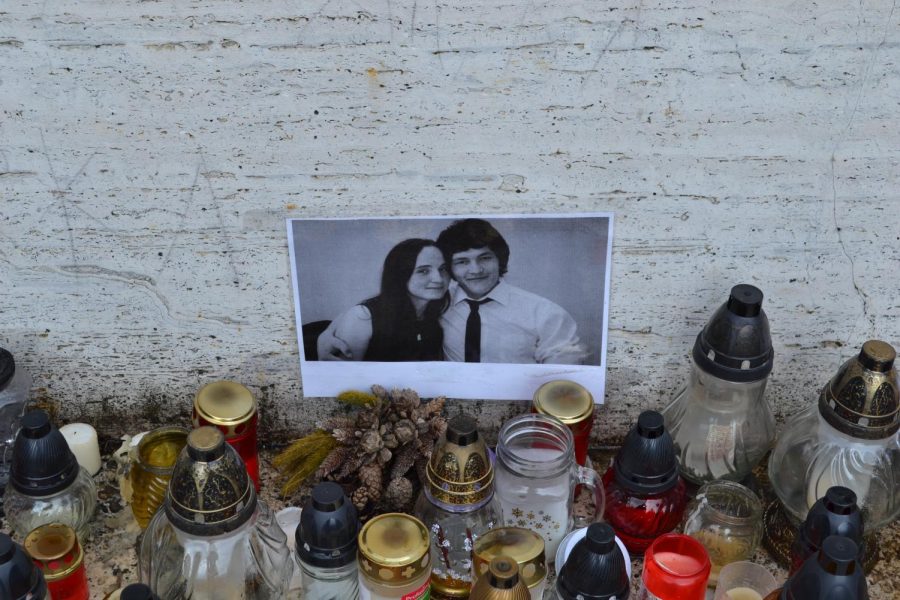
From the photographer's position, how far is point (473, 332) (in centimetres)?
109

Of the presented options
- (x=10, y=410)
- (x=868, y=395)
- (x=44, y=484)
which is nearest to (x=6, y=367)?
(x=10, y=410)

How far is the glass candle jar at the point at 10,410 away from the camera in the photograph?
1091 millimetres

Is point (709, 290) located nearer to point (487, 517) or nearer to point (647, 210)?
point (647, 210)

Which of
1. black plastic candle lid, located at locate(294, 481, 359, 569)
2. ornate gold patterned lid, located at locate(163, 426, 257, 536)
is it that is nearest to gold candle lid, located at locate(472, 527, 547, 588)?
black plastic candle lid, located at locate(294, 481, 359, 569)

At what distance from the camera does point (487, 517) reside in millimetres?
970

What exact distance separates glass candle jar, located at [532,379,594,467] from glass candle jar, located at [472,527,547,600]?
14 cm

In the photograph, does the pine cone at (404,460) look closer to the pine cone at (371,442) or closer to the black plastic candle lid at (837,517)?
the pine cone at (371,442)

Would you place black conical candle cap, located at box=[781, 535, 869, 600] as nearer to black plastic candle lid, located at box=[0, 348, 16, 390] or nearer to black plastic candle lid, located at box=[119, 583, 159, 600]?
black plastic candle lid, located at box=[119, 583, 159, 600]

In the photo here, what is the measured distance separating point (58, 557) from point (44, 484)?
0.27ft

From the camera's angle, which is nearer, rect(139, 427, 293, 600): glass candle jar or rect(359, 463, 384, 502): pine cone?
rect(139, 427, 293, 600): glass candle jar

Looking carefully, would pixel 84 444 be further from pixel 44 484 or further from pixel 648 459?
pixel 648 459

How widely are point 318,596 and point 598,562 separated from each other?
28 cm

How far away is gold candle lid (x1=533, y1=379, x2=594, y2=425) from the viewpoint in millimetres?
1036

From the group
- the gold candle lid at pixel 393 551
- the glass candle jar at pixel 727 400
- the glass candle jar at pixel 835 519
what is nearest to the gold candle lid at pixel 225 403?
the gold candle lid at pixel 393 551
